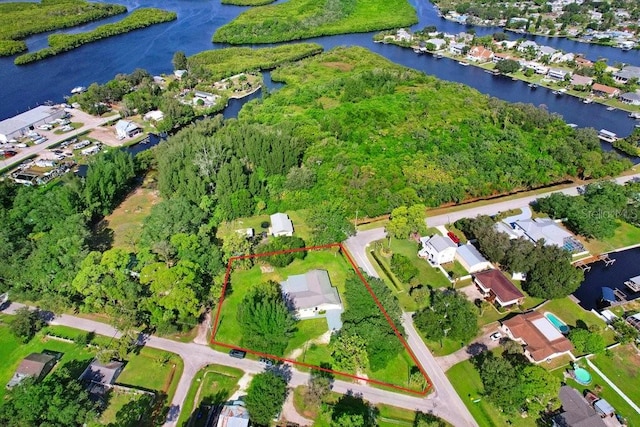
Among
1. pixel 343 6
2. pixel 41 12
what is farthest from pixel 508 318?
pixel 41 12

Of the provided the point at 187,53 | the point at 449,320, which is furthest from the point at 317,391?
the point at 187,53

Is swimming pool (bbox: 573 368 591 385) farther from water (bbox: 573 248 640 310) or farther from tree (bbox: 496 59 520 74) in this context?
tree (bbox: 496 59 520 74)

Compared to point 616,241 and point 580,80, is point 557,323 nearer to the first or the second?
point 616,241

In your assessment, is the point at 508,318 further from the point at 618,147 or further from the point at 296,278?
the point at 618,147

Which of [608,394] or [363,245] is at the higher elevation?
[363,245]

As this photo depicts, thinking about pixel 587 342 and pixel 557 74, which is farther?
pixel 557 74

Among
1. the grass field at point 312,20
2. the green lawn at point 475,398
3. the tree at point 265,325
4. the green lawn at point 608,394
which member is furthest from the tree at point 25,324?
the grass field at point 312,20
